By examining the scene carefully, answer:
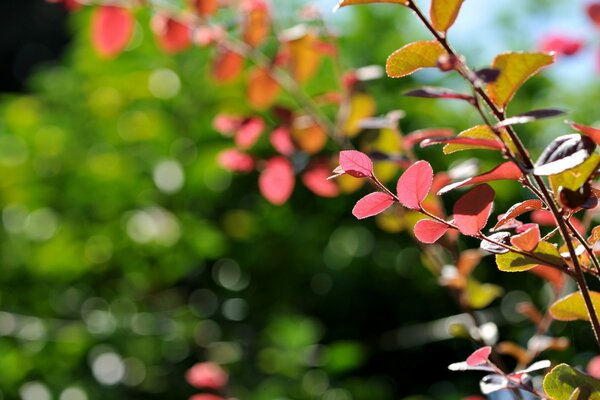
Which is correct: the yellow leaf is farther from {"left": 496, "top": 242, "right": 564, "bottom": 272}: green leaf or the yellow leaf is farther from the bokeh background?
{"left": 496, "top": 242, "right": 564, "bottom": 272}: green leaf

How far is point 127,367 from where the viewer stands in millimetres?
1962

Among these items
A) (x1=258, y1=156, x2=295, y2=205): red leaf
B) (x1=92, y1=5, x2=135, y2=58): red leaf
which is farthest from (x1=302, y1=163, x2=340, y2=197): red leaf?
(x1=92, y1=5, x2=135, y2=58): red leaf

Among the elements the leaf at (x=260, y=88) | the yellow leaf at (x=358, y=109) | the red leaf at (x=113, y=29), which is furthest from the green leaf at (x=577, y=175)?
the red leaf at (x=113, y=29)

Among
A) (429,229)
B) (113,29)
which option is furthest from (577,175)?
(113,29)

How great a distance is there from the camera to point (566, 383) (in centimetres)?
65

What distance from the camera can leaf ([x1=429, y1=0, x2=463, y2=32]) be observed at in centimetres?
64

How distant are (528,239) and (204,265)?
1629mm

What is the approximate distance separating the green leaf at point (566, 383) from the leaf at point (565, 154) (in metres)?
0.19

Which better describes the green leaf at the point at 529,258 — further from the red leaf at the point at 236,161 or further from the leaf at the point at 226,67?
the leaf at the point at 226,67

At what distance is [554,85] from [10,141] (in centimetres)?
182

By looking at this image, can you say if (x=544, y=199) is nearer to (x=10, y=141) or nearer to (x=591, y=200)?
(x=591, y=200)

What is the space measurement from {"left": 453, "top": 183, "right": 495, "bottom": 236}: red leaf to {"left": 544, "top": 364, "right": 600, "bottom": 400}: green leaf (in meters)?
0.13

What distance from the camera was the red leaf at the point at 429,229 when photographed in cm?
67

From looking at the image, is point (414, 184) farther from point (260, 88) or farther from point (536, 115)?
point (260, 88)
